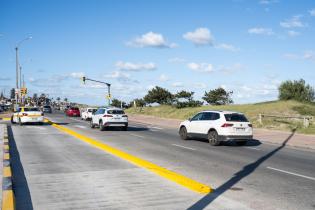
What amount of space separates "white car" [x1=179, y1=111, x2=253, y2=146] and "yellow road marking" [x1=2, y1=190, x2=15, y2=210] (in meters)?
12.7

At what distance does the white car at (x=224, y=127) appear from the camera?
1914cm

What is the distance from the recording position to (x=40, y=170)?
36.2 feet

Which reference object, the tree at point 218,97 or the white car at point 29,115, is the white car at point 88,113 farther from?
the tree at point 218,97

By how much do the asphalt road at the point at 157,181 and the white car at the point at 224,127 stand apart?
3.46 metres

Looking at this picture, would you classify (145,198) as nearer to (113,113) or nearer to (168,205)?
(168,205)

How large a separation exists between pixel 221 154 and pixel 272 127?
654 inches

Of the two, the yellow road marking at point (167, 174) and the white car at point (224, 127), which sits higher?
the white car at point (224, 127)

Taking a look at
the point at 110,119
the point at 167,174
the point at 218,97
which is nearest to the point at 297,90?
the point at 218,97

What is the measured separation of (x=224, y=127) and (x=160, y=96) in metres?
70.5

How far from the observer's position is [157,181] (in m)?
9.50

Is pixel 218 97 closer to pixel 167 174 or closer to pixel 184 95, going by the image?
pixel 184 95

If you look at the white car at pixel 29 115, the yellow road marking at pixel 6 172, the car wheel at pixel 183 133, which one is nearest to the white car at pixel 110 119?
the car wheel at pixel 183 133

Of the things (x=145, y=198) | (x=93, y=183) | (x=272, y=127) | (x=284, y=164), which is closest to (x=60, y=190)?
(x=93, y=183)

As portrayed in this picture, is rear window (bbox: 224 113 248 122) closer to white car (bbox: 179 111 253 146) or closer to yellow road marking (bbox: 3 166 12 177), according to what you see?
white car (bbox: 179 111 253 146)
